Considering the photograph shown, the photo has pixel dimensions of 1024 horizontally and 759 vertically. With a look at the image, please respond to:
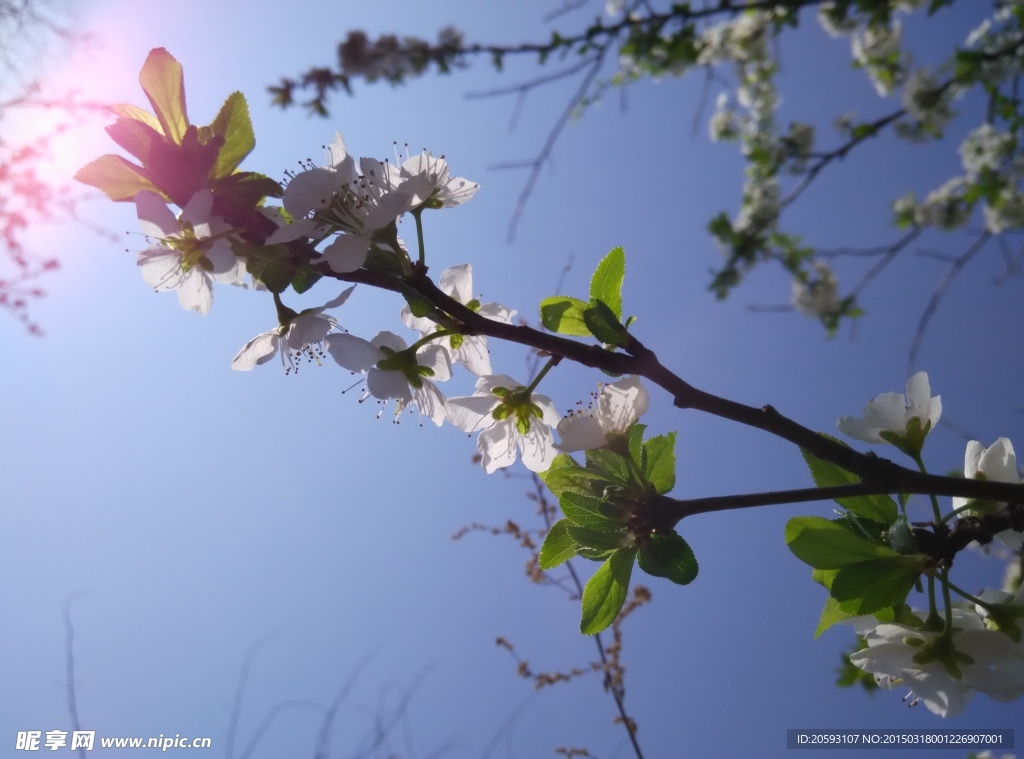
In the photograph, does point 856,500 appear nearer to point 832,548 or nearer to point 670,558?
point 832,548

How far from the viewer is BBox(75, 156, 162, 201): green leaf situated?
2.44 ft

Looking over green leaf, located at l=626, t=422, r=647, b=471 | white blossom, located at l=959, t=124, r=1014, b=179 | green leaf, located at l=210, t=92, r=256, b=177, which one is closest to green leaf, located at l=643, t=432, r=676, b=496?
green leaf, located at l=626, t=422, r=647, b=471

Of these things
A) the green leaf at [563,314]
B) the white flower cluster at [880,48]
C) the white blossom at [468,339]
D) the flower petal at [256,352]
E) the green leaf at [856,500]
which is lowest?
the green leaf at [856,500]

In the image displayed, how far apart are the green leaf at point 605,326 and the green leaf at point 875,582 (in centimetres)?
34

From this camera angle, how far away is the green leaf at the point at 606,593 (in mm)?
720

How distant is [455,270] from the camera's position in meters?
0.96

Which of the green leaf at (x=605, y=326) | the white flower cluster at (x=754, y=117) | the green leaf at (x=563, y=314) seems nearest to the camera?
the green leaf at (x=605, y=326)

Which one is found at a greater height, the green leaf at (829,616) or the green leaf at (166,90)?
the green leaf at (166,90)

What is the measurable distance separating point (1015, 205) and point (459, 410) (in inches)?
154

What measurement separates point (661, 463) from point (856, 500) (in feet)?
0.75

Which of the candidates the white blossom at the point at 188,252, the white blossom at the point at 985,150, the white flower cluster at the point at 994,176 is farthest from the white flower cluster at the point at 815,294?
the white blossom at the point at 188,252

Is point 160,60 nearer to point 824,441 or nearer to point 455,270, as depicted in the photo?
point 455,270

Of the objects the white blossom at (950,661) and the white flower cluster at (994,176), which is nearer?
the white blossom at (950,661)

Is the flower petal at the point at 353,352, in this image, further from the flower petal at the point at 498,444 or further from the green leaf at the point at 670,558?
the green leaf at the point at 670,558
